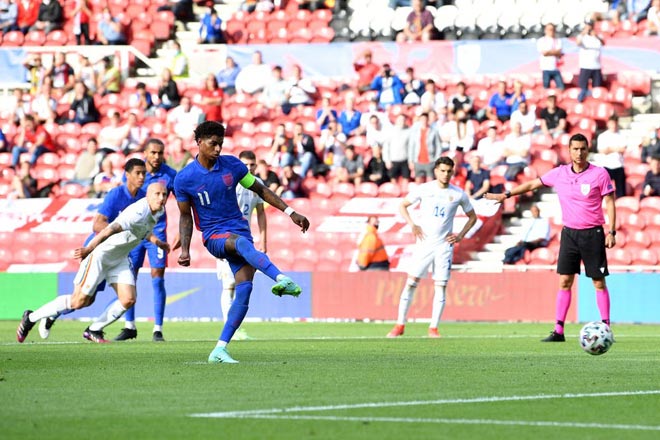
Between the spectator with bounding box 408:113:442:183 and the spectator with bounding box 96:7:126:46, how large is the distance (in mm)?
9887

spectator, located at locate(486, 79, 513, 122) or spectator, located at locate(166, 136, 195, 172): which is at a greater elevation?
spectator, located at locate(486, 79, 513, 122)

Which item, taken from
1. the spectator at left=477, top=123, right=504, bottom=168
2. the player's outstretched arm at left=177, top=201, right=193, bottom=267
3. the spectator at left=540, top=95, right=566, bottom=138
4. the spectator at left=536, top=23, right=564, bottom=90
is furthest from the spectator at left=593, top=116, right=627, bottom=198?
the player's outstretched arm at left=177, top=201, right=193, bottom=267

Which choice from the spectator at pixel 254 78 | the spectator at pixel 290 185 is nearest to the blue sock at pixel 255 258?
the spectator at pixel 290 185

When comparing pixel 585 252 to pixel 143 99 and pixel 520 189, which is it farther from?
pixel 143 99

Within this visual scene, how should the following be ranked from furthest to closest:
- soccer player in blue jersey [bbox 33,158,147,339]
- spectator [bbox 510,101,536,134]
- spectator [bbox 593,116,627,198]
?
spectator [bbox 510,101,536,134] < spectator [bbox 593,116,627,198] < soccer player in blue jersey [bbox 33,158,147,339]

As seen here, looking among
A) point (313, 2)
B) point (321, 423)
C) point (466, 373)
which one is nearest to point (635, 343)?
point (466, 373)

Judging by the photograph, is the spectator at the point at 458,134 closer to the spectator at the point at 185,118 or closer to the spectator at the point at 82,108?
the spectator at the point at 185,118

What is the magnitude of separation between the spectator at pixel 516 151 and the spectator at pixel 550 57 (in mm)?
2230

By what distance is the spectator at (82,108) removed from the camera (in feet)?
106

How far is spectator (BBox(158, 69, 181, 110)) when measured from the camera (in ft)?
104

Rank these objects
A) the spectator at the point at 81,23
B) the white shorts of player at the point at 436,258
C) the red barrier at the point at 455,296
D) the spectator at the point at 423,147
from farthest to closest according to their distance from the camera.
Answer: the spectator at the point at 81,23
the spectator at the point at 423,147
the red barrier at the point at 455,296
the white shorts of player at the point at 436,258

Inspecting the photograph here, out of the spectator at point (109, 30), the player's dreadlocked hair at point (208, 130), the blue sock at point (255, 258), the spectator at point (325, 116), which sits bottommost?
the blue sock at point (255, 258)

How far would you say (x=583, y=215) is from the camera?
16.6 metres

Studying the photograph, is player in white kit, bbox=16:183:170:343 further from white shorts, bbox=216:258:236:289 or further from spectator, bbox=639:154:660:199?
spectator, bbox=639:154:660:199
